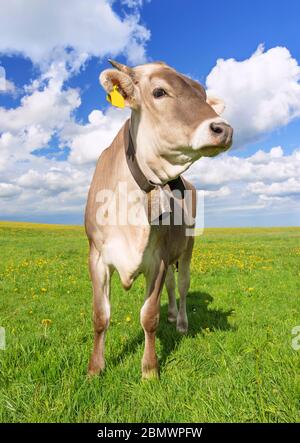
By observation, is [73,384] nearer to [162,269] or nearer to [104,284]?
[104,284]

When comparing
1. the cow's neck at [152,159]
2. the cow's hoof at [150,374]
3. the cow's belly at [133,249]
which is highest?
the cow's neck at [152,159]

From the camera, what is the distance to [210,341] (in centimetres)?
604

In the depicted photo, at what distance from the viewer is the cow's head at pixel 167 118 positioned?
3734 millimetres

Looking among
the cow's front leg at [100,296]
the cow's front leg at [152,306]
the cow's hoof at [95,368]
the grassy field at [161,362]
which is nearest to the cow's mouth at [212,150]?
the cow's front leg at [152,306]

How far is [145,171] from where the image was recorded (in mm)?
4508

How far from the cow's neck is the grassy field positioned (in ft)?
7.39

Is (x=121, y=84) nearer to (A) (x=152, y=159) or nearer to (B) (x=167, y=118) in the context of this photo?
(B) (x=167, y=118)

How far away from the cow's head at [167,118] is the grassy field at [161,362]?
7.56 feet

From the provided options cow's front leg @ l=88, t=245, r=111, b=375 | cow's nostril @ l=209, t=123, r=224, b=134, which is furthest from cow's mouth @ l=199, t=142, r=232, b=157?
cow's front leg @ l=88, t=245, r=111, b=375

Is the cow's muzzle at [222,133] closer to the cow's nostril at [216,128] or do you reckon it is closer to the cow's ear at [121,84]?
the cow's nostril at [216,128]

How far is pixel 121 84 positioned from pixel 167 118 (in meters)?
0.65

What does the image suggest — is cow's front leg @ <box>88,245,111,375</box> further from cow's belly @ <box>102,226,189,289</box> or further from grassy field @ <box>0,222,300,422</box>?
grassy field @ <box>0,222,300,422</box>

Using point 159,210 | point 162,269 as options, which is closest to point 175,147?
point 159,210

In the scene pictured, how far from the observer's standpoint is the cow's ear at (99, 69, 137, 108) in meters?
4.12
